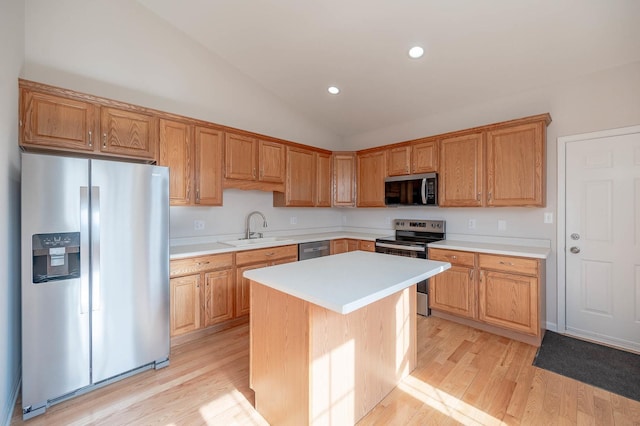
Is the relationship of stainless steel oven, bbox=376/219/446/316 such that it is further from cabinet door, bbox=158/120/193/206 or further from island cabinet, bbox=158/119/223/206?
cabinet door, bbox=158/120/193/206

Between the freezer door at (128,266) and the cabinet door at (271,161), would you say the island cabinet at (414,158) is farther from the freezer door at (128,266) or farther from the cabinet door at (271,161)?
the freezer door at (128,266)

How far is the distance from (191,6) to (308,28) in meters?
1.21

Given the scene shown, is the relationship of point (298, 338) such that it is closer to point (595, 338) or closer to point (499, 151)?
point (499, 151)

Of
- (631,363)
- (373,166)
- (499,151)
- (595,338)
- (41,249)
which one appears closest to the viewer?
(41,249)

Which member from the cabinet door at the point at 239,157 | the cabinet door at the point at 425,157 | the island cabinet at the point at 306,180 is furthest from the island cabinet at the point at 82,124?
the cabinet door at the point at 425,157

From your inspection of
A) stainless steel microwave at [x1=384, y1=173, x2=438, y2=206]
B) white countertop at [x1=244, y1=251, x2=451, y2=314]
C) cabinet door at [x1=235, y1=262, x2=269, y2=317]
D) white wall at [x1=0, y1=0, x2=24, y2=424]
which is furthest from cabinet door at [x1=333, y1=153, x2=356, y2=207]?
white wall at [x1=0, y1=0, x2=24, y2=424]

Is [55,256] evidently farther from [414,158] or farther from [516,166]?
[516,166]

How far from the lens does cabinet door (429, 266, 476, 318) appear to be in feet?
9.73

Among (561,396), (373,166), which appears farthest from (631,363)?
(373,166)

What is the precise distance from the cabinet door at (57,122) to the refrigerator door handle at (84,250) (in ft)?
2.09

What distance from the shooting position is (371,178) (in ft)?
13.9

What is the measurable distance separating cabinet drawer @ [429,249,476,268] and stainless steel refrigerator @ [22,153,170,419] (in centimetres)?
284

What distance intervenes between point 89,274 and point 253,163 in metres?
2.01

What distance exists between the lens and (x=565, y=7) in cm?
211
